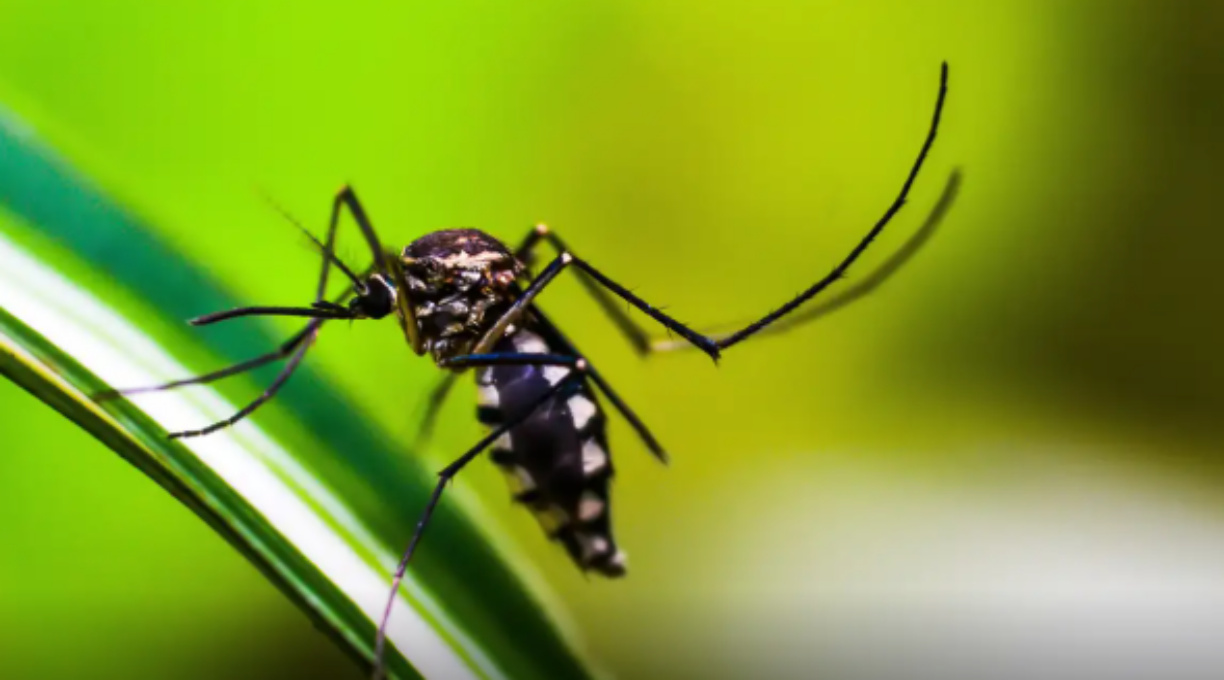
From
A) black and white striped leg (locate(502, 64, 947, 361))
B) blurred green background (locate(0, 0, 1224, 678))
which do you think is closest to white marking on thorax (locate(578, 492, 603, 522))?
black and white striped leg (locate(502, 64, 947, 361))

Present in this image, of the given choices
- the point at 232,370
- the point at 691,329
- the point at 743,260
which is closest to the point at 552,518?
the point at 691,329

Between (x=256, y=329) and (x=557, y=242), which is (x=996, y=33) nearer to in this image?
(x=557, y=242)

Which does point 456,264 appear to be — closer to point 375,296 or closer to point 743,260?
point 375,296

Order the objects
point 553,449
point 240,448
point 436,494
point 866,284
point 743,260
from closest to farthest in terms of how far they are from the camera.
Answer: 1. point 240,448
2. point 436,494
3. point 553,449
4. point 866,284
5. point 743,260

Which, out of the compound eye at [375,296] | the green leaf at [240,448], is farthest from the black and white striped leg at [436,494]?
the compound eye at [375,296]

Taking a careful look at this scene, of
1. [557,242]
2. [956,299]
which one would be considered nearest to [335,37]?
[557,242]

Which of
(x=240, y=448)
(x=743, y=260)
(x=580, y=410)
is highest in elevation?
(x=743, y=260)

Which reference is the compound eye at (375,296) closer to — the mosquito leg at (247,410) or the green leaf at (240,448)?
the mosquito leg at (247,410)
